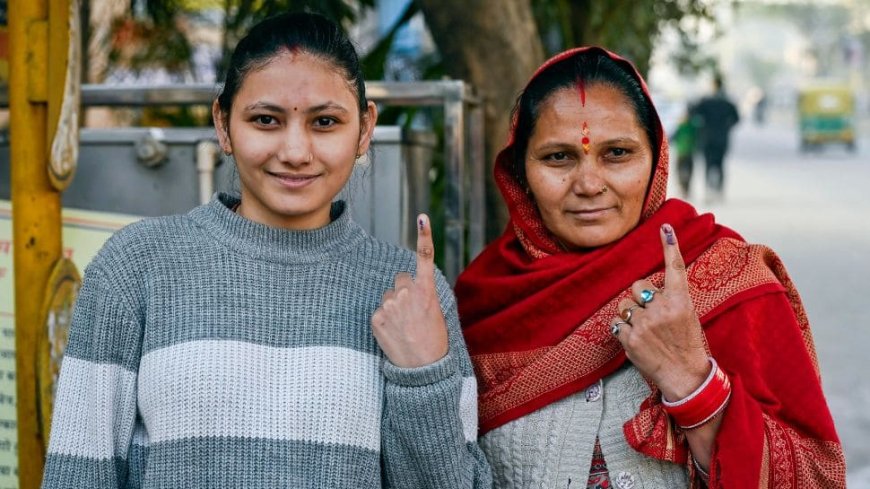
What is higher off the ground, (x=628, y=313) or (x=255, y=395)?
(x=628, y=313)

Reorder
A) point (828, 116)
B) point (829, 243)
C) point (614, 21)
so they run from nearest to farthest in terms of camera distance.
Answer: point (614, 21)
point (829, 243)
point (828, 116)

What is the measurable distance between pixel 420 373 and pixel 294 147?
0.45 m

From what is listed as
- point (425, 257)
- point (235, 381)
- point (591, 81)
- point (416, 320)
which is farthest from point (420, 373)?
point (591, 81)

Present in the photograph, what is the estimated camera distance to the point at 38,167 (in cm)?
248

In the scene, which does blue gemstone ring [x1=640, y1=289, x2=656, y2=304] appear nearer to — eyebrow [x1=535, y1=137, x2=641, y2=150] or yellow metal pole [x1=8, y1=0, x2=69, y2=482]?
eyebrow [x1=535, y1=137, x2=641, y2=150]

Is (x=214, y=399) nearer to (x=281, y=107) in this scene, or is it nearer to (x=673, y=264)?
(x=281, y=107)

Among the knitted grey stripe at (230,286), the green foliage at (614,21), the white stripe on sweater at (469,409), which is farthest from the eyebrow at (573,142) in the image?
the green foliage at (614,21)

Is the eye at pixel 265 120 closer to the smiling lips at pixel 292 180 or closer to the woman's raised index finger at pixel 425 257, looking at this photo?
the smiling lips at pixel 292 180

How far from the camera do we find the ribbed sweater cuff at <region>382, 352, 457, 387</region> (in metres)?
1.91

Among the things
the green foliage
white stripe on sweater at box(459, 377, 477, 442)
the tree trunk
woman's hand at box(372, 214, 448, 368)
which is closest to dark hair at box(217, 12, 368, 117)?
woman's hand at box(372, 214, 448, 368)

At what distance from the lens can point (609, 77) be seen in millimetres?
2301

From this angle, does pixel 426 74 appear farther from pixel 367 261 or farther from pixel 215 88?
pixel 367 261

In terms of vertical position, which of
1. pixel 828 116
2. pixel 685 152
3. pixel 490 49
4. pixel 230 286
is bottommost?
pixel 828 116

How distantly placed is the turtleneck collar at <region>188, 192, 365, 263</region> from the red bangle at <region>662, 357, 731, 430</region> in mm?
675
